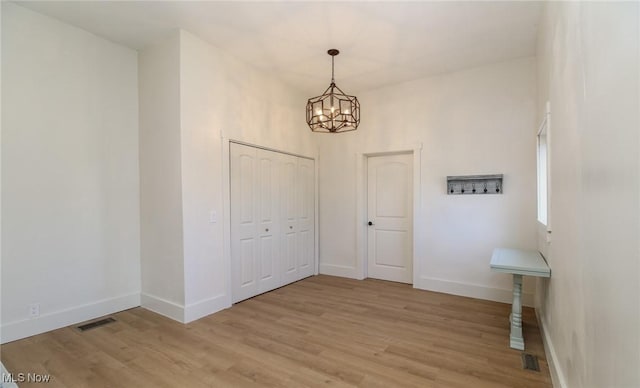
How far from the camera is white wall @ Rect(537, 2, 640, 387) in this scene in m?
0.96

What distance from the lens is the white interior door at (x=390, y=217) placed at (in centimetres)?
476

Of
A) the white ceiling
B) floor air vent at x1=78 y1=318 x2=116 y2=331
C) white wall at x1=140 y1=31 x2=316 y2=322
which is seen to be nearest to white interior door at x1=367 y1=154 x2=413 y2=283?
the white ceiling

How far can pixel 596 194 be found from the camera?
133 cm

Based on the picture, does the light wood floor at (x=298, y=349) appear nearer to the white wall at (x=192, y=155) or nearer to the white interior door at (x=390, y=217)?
the white wall at (x=192, y=155)

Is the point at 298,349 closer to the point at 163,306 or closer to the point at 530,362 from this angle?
the point at 163,306

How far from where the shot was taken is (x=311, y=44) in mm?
3469

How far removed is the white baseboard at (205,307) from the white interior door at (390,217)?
7.93ft

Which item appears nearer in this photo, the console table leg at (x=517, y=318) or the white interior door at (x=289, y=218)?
the console table leg at (x=517, y=318)

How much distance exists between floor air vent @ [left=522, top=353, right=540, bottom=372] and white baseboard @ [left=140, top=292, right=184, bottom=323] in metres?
3.17

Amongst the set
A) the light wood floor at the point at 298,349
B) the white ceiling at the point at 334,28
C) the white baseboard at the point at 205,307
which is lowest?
the light wood floor at the point at 298,349

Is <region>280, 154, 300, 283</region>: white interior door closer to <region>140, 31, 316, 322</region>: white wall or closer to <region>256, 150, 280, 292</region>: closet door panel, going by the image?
<region>256, 150, 280, 292</region>: closet door panel

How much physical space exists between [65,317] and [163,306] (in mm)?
890

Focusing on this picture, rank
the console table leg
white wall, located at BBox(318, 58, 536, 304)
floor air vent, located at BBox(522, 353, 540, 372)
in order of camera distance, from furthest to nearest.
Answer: white wall, located at BBox(318, 58, 536, 304) → the console table leg → floor air vent, located at BBox(522, 353, 540, 372)

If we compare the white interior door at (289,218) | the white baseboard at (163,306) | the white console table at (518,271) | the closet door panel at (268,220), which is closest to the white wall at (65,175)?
the white baseboard at (163,306)
